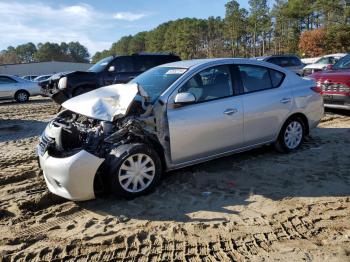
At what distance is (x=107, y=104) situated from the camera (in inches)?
200

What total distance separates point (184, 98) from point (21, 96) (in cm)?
1732

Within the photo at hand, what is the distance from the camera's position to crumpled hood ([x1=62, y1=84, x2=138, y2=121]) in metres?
4.88

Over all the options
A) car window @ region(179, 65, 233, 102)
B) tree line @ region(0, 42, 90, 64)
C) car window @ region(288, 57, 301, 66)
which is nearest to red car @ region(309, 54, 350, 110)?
car window @ region(179, 65, 233, 102)

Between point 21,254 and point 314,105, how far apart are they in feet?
17.2

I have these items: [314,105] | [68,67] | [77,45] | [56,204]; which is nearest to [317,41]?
[68,67]

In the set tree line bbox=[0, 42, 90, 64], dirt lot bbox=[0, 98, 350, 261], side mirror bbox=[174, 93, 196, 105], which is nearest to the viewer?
dirt lot bbox=[0, 98, 350, 261]

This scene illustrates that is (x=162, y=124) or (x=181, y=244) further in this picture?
(x=162, y=124)

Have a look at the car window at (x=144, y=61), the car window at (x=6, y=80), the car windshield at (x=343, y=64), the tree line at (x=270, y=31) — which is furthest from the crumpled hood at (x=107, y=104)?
the tree line at (x=270, y=31)

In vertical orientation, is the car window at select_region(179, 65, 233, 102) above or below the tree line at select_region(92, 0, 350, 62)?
below

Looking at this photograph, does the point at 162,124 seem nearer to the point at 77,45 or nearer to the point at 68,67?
the point at 68,67

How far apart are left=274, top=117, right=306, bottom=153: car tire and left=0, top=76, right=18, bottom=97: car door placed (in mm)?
16614

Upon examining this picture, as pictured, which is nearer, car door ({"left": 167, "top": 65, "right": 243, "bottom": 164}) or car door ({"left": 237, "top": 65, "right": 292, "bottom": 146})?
car door ({"left": 167, "top": 65, "right": 243, "bottom": 164})

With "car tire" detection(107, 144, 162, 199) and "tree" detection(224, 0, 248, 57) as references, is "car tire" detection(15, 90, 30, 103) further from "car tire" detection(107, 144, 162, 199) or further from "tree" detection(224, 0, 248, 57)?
"tree" detection(224, 0, 248, 57)

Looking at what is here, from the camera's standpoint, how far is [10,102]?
21.0m
